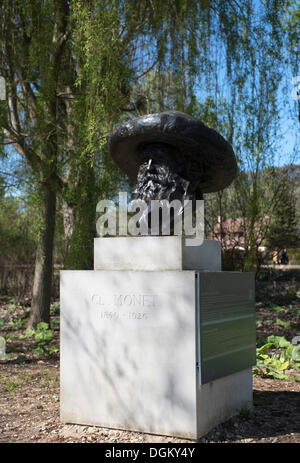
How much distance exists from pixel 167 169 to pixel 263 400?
2.31 meters

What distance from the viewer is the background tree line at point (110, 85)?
6590 millimetres

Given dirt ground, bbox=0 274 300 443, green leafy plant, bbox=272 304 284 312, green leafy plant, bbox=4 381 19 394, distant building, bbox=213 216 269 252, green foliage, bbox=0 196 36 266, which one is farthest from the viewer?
green foliage, bbox=0 196 36 266

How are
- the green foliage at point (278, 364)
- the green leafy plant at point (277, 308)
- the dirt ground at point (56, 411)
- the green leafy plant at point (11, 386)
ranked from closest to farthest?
1. the dirt ground at point (56, 411)
2. the green leafy plant at point (11, 386)
3. the green foliage at point (278, 364)
4. the green leafy plant at point (277, 308)

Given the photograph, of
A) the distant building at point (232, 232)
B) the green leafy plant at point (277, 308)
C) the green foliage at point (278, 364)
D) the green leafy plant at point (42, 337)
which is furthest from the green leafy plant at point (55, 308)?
the green foliage at point (278, 364)

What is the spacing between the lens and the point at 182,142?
3936mm

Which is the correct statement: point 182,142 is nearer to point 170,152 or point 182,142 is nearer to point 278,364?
point 170,152

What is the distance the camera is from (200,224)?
768 cm

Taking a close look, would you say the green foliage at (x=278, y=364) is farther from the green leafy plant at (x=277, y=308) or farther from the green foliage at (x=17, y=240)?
the green foliage at (x=17, y=240)

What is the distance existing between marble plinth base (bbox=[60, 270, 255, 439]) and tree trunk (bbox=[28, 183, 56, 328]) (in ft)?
13.1

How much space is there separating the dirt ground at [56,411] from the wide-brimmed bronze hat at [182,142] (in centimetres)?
195

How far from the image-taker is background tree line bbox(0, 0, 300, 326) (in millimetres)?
6590

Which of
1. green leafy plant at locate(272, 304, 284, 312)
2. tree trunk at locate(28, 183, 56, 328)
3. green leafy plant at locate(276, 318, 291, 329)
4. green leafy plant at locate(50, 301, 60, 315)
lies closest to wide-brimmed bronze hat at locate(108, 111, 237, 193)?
tree trunk at locate(28, 183, 56, 328)

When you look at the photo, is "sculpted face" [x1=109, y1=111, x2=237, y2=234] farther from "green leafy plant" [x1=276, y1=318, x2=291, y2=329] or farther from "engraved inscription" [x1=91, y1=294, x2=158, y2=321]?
"green leafy plant" [x1=276, y1=318, x2=291, y2=329]
